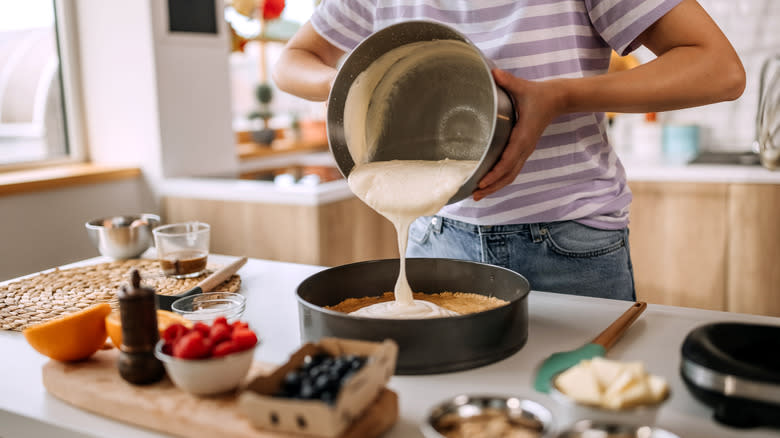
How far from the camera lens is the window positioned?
2479 mm

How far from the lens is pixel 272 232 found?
240 cm

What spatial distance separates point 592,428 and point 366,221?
195 centimetres

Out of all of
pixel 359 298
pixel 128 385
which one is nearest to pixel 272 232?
pixel 359 298

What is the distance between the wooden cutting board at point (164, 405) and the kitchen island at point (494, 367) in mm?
16

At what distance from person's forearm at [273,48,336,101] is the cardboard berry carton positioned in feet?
2.06

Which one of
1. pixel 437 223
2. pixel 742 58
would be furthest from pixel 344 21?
pixel 742 58

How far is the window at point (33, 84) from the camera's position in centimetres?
248

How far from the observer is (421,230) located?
1398mm

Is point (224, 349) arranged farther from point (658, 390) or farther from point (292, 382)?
point (658, 390)

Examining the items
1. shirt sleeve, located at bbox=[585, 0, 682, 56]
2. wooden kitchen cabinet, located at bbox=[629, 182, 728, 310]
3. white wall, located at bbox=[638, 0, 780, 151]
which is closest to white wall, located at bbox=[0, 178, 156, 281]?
shirt sleeve, located at bbox=[585, 0, 682, 56]

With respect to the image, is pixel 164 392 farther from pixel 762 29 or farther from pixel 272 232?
pixel 762 29

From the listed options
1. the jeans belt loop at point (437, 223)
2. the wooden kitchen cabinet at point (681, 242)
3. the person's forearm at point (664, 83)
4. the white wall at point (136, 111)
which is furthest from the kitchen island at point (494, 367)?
the wooden kitchen cabinet at point (681, 242)

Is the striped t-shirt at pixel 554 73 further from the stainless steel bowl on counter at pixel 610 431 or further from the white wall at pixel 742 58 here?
the white wall at pixel 742 58

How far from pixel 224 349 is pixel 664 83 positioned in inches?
27.9
